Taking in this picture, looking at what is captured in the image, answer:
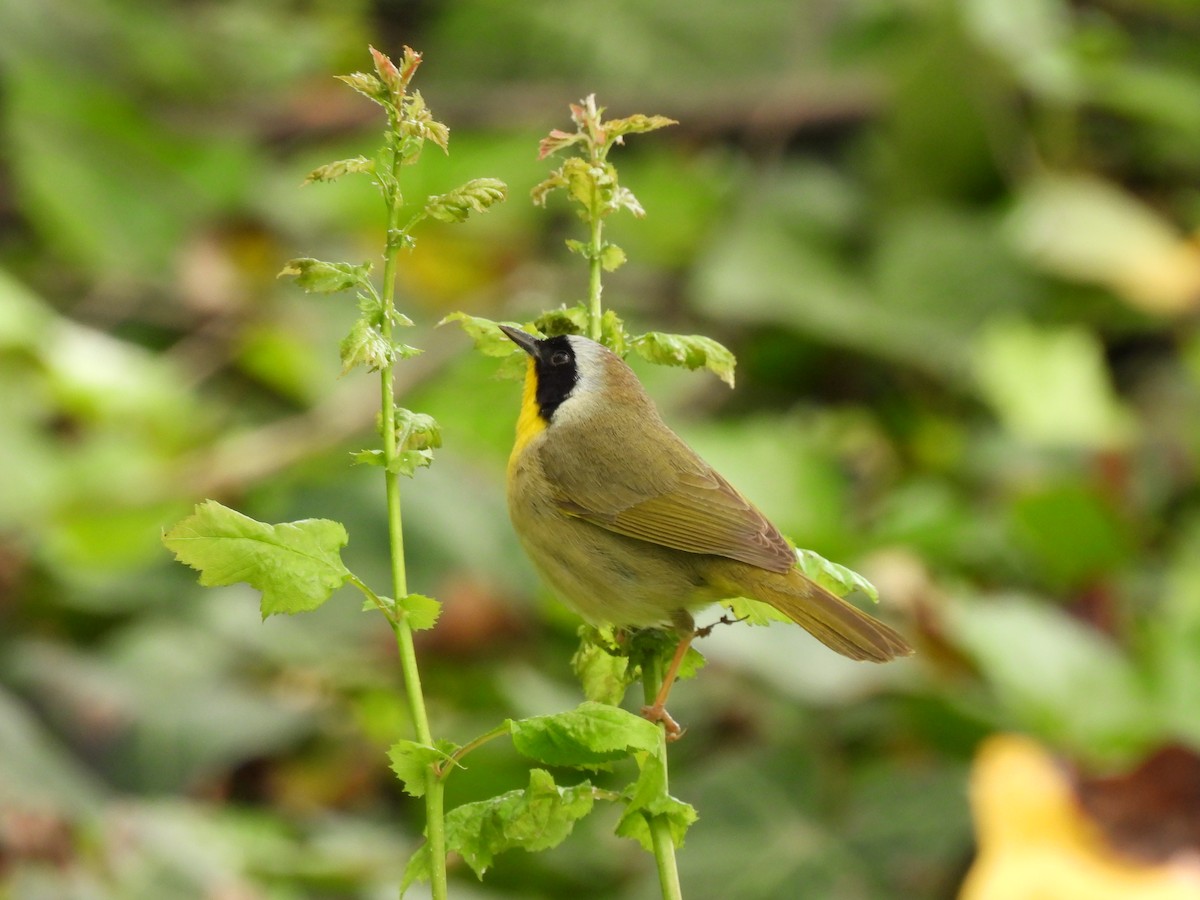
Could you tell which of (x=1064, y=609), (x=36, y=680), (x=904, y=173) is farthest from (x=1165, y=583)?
(x=36, y=680)

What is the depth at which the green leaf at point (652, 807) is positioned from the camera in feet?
3.65

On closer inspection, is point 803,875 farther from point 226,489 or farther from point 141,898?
point 226,489

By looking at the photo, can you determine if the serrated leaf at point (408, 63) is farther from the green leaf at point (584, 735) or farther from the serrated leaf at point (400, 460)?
the green leaf at point (584, 735)

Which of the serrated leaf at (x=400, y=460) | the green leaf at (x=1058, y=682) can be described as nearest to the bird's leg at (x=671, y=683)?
the serrated leaf at (x=400, y=460)

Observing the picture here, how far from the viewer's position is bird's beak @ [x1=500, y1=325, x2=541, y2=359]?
1.37 meters

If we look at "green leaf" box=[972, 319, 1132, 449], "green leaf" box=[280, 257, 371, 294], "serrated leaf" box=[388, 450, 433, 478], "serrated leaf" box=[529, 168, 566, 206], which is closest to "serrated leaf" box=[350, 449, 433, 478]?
"serrated leaf" box=[388, 450, 433, 478]

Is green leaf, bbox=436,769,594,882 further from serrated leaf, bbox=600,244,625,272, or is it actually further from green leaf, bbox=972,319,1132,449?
green leaf, bbox=972,319,1132,449

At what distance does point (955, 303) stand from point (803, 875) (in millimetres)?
2566

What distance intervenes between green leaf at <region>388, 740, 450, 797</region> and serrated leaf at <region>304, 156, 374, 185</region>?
39 cm

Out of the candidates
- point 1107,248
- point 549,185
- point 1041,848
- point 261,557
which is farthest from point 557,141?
point 1107,248

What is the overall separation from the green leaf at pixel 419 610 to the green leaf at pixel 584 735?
9 cm

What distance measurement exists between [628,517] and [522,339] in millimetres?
596

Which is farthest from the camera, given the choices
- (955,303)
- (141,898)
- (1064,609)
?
(955,303)

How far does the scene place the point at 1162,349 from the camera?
5.66 meters
